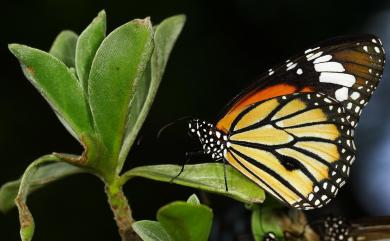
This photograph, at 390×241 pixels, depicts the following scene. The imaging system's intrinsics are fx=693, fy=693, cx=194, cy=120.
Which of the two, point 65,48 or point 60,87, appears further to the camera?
point 65,48

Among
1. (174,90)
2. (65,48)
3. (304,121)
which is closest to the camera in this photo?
(65,48)

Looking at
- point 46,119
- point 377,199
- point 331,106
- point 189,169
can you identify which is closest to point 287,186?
point 331,106

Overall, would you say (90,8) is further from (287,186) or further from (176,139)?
(287,186)

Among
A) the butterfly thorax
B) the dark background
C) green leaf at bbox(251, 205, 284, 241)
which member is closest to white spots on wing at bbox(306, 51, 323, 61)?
the butterfly thorax

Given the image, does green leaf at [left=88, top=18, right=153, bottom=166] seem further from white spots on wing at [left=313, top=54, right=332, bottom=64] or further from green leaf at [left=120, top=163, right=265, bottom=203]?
white spots on wing at [left=313, top=54, right=332, bottom=64]

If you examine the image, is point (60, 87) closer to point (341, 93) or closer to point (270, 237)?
point (270, 237)

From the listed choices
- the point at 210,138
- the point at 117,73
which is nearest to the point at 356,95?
the point at 210,138
